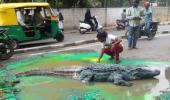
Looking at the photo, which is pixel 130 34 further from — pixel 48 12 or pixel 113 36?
pixel 48 12

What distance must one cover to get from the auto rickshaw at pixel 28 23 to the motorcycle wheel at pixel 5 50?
1.70 m

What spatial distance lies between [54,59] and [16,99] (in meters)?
5.00

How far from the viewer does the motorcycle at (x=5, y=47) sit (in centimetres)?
1321

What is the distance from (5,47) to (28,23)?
140 inches

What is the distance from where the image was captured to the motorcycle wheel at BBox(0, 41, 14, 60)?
13203 mm

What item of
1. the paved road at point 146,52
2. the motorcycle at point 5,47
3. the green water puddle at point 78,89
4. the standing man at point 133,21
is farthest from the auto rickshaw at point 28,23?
the green water puddle at point 78,89

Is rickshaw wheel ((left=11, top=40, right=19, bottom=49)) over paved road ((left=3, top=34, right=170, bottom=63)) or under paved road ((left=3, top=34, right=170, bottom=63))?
over

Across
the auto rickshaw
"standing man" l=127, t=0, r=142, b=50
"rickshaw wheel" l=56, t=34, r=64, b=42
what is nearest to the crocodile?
"standing man" l=127, t=0, r=142, b=50

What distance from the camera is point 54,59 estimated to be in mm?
13055

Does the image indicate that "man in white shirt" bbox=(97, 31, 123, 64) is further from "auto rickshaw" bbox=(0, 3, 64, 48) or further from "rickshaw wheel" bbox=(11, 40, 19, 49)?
"auto rickshaw" bbox=(0, 3, 64, 48)

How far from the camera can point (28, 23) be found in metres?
16.7

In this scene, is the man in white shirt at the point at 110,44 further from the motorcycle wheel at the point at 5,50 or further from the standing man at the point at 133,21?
the motorcycle wheel at the point at 5,50

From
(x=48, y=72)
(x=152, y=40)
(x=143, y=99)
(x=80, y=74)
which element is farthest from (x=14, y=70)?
(x=152, y=40)

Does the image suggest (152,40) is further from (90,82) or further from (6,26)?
(90,82)
